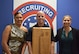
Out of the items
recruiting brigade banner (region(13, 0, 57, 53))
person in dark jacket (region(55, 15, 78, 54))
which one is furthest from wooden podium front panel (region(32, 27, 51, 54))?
recruiting brigade banner (region(13, 0, 57, 53))

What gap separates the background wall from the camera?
3146 mm

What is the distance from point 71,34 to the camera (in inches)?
102

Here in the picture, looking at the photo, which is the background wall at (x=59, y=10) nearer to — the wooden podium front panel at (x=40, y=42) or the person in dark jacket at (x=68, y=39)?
the person in dark jacket at (x=68, y=39)

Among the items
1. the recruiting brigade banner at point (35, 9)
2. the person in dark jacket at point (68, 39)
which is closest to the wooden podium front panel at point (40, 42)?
the person in dark jacket at point (68, 39)

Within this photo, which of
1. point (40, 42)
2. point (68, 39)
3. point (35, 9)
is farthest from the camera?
point (35, 9)

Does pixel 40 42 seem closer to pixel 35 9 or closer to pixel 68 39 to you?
pixel 68 39

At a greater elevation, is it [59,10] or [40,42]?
[59,10]

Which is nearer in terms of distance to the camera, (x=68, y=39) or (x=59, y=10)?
(x=68, y=39)

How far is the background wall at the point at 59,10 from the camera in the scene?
3.15 meters

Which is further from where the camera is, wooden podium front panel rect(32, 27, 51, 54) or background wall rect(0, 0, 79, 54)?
background wall rect(0, 0, 79, 54)

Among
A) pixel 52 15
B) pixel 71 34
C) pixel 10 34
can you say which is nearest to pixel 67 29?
pixel 71 34

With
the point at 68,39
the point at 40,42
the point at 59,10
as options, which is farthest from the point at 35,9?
the point at 40,42

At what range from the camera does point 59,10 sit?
3.18 meters

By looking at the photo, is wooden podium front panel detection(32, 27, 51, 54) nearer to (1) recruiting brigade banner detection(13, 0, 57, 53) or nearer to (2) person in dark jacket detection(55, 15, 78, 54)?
(2) person in dark jacket detection(55, 15, 78, 54)
